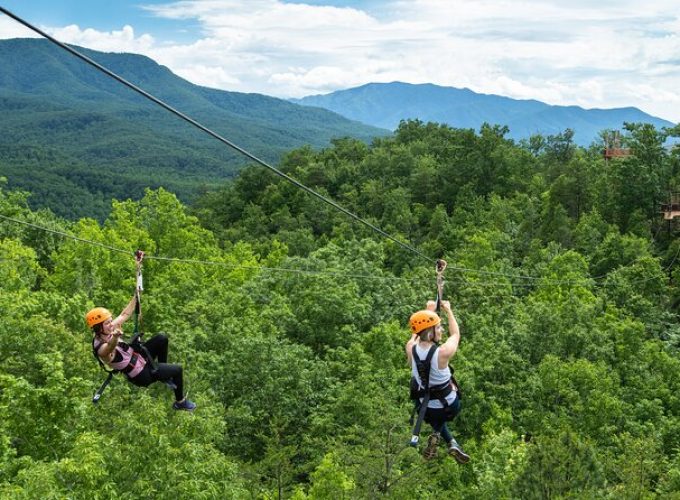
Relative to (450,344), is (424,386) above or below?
below

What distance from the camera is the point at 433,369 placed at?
349 inches

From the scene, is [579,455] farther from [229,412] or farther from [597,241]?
[597,241]

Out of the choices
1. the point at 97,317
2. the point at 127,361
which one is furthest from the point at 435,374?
the point at 97,317

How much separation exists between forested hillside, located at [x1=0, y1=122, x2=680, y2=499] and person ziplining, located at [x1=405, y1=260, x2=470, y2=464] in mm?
7423

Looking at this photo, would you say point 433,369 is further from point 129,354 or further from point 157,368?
point 129,354

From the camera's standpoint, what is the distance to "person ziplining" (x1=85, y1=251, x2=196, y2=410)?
10.1 meters

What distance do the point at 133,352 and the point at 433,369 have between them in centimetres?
474

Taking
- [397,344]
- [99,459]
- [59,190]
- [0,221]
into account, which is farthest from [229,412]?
[59,190]

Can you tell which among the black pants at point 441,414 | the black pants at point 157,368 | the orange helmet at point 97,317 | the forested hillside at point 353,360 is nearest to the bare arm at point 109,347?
the orange helmet at point 97,317

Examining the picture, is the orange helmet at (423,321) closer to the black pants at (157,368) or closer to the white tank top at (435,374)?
the white tank top at (435,374)

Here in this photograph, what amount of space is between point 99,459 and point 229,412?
1125 cm

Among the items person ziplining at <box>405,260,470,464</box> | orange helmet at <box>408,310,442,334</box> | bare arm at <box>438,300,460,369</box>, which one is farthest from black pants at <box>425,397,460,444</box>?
orange helmet at <box>408,310,442,334</box>

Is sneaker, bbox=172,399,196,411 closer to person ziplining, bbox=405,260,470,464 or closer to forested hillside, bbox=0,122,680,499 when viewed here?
person ziplining, bbox=405,260,470,464

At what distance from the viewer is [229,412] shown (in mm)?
25922
